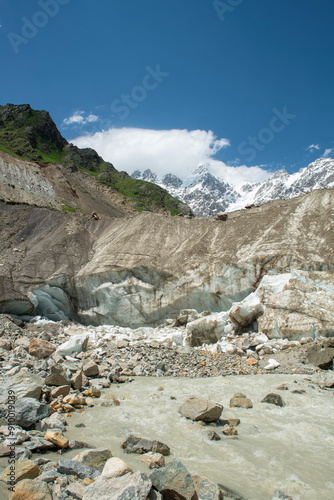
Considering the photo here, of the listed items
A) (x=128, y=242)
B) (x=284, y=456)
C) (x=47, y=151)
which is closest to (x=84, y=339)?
(x=284, y=456)

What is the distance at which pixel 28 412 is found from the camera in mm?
6309

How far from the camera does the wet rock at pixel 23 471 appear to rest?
401 centimetres

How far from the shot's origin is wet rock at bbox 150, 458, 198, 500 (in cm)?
386

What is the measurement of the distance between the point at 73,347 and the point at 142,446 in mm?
9460

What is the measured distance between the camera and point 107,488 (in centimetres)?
371

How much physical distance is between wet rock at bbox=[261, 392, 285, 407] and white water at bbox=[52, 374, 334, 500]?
0.63 ft

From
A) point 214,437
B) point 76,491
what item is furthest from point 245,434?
point 76,491

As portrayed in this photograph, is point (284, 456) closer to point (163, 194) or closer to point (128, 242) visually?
point (128, 242)

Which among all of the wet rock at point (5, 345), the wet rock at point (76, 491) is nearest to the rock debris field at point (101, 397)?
the wet rock at point (76, 491)

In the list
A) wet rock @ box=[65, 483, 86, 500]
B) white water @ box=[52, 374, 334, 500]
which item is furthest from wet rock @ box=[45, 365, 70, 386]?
wet rock @ box=[65, 483, 86, 500]

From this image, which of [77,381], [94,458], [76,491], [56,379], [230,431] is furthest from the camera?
[77,381]

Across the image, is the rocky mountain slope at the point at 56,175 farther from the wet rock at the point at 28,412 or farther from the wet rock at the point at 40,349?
the wet rock at the point at 28,412

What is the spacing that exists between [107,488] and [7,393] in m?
4.65

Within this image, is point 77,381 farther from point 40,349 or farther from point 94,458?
point 94,458
